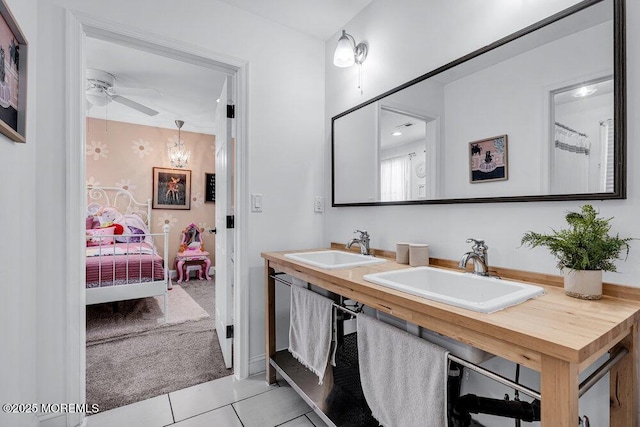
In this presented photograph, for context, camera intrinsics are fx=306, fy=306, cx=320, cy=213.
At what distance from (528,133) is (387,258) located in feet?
3.13

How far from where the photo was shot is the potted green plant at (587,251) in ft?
3.12

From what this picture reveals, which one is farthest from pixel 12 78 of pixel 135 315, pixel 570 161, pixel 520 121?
pixel 135 315

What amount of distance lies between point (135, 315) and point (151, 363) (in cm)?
120

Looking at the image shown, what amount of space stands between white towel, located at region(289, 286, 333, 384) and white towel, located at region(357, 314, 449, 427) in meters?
0.28

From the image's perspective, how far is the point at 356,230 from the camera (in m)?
2.10

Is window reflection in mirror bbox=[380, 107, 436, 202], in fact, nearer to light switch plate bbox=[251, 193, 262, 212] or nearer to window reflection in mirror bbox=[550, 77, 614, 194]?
window reflection in mirror bbox=[550, 77, 614, 194]

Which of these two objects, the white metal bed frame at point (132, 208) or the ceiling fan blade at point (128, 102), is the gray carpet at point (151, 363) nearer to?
the white metal bed frame at point (132, 208)

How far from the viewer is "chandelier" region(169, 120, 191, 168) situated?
495cm

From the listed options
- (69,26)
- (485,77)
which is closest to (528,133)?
(485,77)

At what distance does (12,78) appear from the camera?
1186mm

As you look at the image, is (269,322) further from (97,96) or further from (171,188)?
(171,188)

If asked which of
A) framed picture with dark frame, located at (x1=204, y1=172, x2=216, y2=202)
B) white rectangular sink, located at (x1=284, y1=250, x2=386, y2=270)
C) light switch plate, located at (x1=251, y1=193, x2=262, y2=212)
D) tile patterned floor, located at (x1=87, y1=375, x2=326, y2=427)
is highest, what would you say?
framed picture with dark frame, located at (x1=204, y1=172, x2=216, y2=202)

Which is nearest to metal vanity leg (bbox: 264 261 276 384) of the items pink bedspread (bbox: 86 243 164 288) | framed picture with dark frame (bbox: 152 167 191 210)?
pink bedspread (bbox: 86 243 164 288)

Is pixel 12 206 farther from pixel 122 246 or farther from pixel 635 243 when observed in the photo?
pixel 122 246
